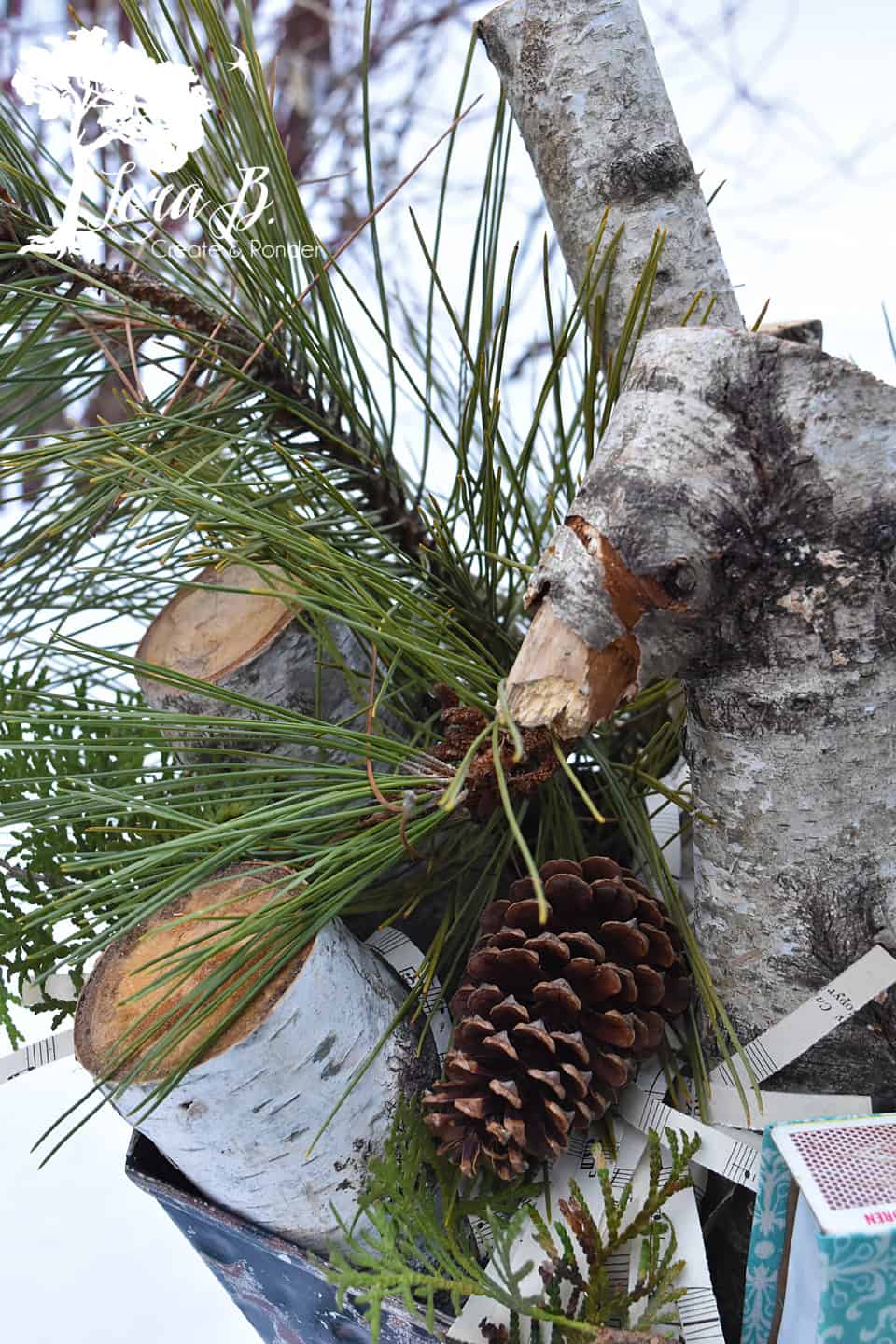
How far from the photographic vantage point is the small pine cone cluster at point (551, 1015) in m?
0.31

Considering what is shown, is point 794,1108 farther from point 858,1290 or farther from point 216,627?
point 216,627

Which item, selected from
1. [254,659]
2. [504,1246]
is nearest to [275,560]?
[254,659]

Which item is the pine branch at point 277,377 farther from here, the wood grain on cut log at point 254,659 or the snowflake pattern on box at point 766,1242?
the snowflake pattern on box at point 766,1242

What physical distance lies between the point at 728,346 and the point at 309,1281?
0.28 meters

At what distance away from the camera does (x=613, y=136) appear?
0.35 meters

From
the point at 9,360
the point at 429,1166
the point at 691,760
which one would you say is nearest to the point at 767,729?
the point at 691,760

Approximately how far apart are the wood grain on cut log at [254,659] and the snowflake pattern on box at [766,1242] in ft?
0.60

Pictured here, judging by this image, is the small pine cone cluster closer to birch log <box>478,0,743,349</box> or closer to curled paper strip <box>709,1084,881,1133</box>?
curled paper strip <box>709,1084,881,1133</box>

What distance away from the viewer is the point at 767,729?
295 millimetres

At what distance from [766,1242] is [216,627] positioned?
26 centimetres
